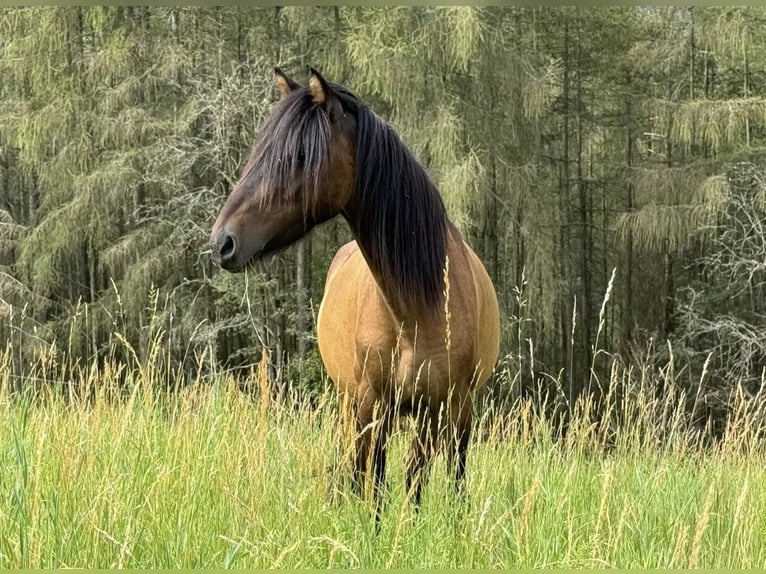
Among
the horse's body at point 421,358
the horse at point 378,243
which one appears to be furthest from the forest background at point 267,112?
the horse at point 378,243

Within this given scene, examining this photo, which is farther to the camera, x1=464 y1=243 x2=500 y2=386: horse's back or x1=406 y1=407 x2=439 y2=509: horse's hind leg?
x1=464 y1=243 x2=500 y2=386: horse's back

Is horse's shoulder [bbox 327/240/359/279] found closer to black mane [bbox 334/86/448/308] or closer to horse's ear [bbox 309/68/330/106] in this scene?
black mane [bbox 334/86/448/308]

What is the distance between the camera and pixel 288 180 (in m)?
2.56

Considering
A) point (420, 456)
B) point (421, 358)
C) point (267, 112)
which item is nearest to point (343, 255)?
point (421, 358)

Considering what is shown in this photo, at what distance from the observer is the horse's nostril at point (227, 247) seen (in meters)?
2.46

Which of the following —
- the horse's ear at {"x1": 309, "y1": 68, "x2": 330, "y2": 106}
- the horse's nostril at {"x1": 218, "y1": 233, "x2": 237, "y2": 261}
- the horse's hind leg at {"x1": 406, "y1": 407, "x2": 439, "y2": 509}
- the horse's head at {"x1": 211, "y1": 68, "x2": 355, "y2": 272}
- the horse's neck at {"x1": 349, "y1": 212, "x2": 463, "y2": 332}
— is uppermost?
the horse's ear at {"x1": 309, "y1": 68, "x2": 330, "y2": 106}

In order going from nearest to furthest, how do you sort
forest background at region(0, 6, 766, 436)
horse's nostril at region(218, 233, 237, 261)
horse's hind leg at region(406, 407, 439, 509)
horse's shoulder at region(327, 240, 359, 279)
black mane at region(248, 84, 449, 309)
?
1. horse's nostril at region(218, 233, 237, 261)
2. black mane at region(248, 84, 449, 309)
3. horse's hind leg at region(406, 407, 439, 509)
4. horse's shoulder at region(327, 240, 359, 279)
5. forest background at region(0, 6, 766, 436)

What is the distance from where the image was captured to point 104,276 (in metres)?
12.1

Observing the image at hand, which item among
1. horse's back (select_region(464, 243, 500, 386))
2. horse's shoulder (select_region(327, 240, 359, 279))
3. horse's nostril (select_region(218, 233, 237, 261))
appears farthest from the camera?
horse's shoulder (select_region(327, 240, 359, 279))

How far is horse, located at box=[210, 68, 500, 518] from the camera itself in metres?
2.55

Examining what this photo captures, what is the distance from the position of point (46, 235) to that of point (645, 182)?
356 inches

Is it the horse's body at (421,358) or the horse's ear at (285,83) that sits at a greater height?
the horse's ear at (285,83)

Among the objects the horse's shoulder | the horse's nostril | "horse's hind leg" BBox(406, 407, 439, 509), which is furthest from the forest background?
the horse's nostril

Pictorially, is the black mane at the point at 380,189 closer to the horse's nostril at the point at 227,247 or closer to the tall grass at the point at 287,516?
the horse's nostril at the point at 227,247
